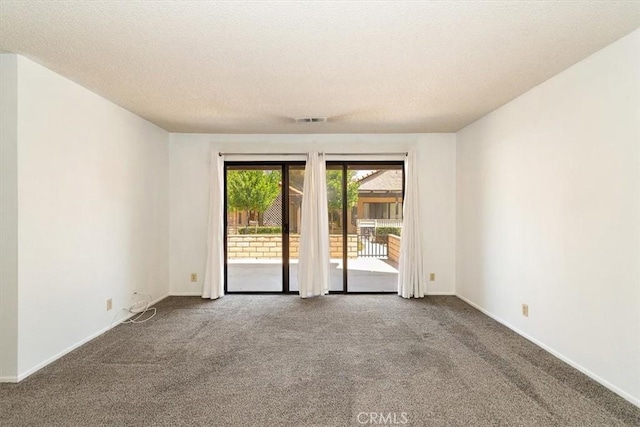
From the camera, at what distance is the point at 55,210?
2.70 meters

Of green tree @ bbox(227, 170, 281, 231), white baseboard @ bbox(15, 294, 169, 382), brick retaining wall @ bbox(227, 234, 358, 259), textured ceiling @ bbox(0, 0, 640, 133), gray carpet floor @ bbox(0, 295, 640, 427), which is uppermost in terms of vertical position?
textured ceiling @ bbox(0, 0, 640, 133)

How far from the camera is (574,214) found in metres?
2.54

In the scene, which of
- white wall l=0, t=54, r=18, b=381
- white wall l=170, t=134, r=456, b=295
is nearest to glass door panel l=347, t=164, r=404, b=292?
white wall l=170, t=134, r=456, b=295

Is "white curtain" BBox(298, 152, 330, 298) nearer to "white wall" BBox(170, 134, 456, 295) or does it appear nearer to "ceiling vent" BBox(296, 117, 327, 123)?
"white wall" BBox(170, 134, 456, 295)

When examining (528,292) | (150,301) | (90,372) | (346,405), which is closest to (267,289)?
(150,301)

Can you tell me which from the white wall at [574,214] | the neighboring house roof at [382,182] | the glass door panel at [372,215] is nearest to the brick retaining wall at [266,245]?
the glass door panel at [372,215]

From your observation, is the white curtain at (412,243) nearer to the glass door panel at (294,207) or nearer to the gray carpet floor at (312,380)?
the gray carpet floor at (312,380)

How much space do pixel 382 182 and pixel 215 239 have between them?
2.56 metres

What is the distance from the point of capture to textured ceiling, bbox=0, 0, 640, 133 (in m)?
1.82

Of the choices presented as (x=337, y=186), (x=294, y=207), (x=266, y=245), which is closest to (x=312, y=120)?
(x=337, y=186)

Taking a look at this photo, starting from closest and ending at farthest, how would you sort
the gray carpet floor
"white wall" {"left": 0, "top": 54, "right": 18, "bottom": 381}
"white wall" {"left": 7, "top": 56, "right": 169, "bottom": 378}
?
the gray carpet floor → "white wall" {"left": 0, "top": 54, "right": 18, "bottom": 381} → "white wall" {"left": 7, "top": 56, "right": 169, "bottom": 378}

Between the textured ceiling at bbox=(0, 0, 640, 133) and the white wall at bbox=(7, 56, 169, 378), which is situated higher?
the textured ceiling at bbox=(0, 0, 640, 133)

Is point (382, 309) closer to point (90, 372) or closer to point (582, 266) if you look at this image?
point (582, 266)

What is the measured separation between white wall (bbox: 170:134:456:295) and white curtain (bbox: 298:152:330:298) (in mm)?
491
